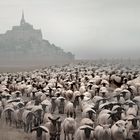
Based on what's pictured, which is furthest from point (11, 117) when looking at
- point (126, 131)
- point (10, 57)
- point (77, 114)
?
point (10, 57)

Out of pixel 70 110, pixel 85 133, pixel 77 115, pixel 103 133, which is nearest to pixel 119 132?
pixel 103 133

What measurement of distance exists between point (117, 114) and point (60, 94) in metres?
11.9

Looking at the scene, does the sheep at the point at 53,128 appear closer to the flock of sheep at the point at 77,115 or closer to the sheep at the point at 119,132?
the flock of sheep at the point at 77,115

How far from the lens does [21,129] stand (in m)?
22.5

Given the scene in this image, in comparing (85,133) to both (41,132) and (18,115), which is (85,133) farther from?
(18,115)

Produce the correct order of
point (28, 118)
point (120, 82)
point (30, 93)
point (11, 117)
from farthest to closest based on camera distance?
point (120, 82)
point (30, 93)
point (11, 117)
point (28, 118)

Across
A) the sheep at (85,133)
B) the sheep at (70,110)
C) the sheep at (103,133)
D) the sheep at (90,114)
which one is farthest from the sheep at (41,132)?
the sheep at (70,110)

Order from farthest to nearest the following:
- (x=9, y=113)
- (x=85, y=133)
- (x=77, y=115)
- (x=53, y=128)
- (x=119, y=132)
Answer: (x=77, y=115)
(x=9, y=113)
(x=53, y=128)
(x=85, y=133)
(x=119, y=132)

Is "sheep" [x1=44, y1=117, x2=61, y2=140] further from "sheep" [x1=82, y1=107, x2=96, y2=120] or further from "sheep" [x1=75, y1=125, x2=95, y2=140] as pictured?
"sheep" [x1=82, y1=107, x2=96, y2=120]

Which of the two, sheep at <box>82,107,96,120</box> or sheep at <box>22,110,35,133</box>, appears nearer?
sheep at <box>82,107,96,120</box>

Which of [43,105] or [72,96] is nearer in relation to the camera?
[43,105]

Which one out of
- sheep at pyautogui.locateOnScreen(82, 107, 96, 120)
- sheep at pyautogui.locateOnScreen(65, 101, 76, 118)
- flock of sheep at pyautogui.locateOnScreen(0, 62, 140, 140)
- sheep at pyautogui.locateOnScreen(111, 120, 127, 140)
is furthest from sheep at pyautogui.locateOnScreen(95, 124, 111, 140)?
sheep at pyautogui.locateOnScreen(65, 101, 76, 118)

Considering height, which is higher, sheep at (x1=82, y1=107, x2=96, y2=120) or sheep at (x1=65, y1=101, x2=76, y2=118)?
sheep at (x1=82, y1=107, x2=96, y2=120)

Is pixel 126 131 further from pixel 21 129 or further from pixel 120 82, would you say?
pixel 120 82
